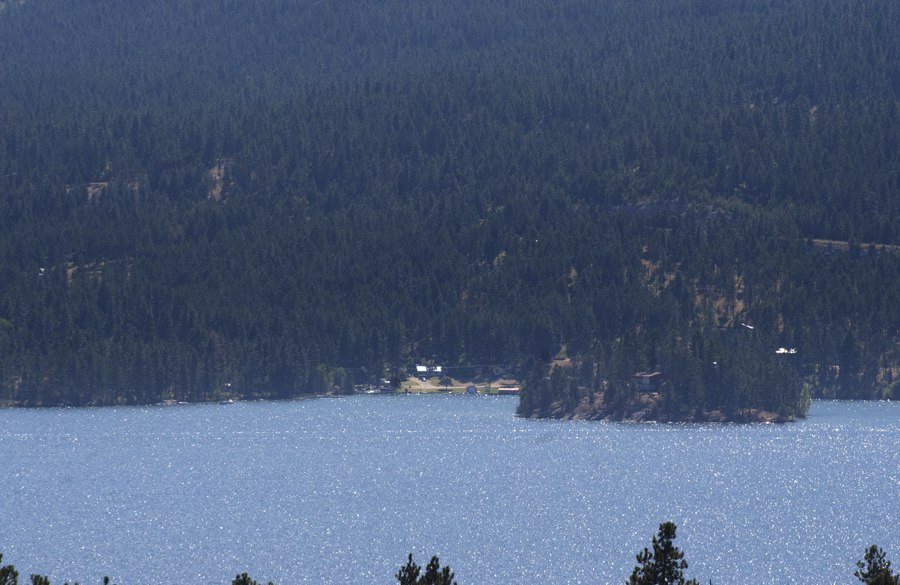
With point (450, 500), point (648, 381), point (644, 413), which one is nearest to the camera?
point (450, 500)

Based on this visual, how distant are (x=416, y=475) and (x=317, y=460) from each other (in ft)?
62.0

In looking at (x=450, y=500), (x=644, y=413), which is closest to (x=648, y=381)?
(x=644, y=413)

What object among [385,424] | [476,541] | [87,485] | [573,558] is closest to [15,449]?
[87,485]

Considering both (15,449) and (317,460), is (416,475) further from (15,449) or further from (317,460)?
(15,449)

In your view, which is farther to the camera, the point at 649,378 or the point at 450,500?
the point at 649,378

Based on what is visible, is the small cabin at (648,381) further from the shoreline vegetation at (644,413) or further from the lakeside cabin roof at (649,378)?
the shoreline vegetation at (644,413)

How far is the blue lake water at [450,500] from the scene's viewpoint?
305 ft

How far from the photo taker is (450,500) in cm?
12194

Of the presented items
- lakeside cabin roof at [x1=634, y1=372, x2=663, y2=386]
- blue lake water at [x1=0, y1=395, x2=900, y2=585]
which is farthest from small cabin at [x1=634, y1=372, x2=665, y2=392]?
blue lake water at [x1=0, y1=395, x2=900, y2=585]

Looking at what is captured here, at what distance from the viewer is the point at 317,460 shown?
154m

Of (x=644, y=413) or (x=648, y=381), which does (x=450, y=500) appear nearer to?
(x=644, y=413)

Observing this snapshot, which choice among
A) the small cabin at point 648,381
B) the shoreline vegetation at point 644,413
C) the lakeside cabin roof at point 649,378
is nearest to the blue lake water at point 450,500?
the shoreline vegetation at point 644,413

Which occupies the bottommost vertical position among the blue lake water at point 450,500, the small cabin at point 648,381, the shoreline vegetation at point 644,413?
the blue lake water at point 450,500

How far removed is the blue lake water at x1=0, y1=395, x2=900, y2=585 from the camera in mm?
92875
